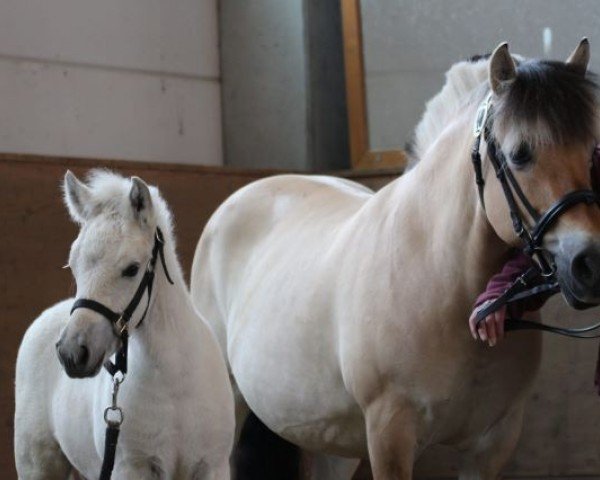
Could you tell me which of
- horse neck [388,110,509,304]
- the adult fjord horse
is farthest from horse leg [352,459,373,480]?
horse neck [388,110,509,304]

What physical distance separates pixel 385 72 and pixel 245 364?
1870mm

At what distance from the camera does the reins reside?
8.46ft

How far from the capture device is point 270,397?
3.43 meters

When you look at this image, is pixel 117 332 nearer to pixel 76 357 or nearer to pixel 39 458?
pixel 76 357

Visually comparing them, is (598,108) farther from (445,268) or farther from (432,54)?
(432,54)

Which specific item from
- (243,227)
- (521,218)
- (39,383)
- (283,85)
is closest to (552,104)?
(521,218)

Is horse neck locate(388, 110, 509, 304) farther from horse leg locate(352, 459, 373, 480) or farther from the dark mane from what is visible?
horse leg locate(352, 459, 373, 480)

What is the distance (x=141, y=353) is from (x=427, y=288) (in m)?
0.71

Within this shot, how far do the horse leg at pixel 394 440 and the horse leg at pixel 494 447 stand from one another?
228 millimetres

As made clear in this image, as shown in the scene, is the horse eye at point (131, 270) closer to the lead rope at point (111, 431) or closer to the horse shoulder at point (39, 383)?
the lead rope at point (111, 431)

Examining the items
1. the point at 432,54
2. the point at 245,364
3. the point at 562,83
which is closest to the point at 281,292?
the point at 245,364

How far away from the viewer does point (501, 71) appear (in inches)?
95.7

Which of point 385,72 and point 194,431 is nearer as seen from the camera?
point 194,431

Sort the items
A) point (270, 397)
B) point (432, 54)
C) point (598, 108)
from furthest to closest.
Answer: point (432, 54) < point (270, 397) < point (598, 108)
